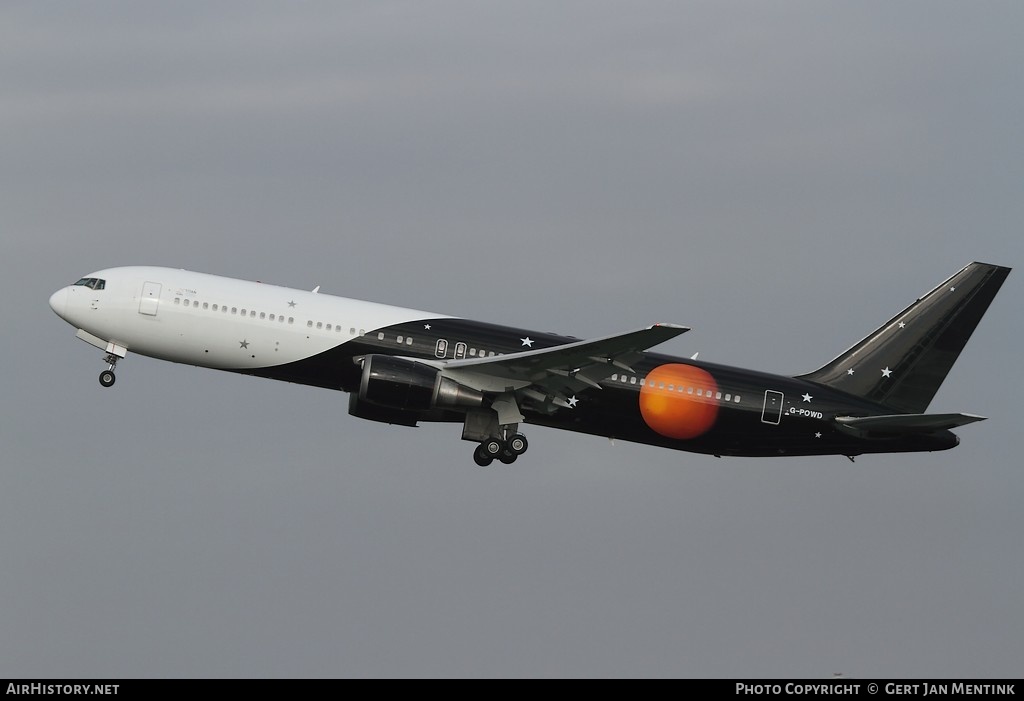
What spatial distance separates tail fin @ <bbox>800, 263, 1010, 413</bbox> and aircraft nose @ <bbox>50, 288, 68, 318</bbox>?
25.6 metres

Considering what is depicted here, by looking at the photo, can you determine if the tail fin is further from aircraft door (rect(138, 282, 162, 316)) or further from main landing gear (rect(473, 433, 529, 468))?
aircraft door (rect(138, 282, 162, 316))

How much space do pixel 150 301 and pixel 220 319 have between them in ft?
8.07

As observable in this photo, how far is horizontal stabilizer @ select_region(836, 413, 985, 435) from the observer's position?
Result: 2293 inches

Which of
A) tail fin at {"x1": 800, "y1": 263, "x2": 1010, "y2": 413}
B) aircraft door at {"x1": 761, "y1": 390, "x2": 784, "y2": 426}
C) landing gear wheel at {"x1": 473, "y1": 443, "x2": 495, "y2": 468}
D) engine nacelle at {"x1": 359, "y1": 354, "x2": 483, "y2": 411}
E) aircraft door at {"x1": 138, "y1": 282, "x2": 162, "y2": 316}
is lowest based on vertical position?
landing gear wheel at {"x1": 473, "y1": 443, "x2": 495, "y2": 468}

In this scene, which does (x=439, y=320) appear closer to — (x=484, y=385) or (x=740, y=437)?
(x=484, y=385)

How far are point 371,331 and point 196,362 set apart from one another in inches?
232

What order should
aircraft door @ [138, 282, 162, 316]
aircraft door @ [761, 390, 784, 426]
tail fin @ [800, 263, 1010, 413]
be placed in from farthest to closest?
tail fin @ [800, 263, 1010, 413], aircraft door @ [761, 390, 784, 426], aircraft door @ [138, 282, 162, 316]

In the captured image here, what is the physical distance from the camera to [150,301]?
5781 centimetres

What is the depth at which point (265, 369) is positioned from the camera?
57.8 meters

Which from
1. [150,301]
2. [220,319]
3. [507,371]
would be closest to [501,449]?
[507,371]

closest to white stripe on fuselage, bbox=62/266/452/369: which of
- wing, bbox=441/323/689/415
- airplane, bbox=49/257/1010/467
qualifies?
airplane, bbox=49/257/1010/467

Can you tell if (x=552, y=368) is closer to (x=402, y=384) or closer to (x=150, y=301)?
(x=402, y=384)

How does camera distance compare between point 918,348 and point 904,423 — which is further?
point 918,348

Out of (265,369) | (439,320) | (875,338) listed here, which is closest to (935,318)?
→ (875,338)
